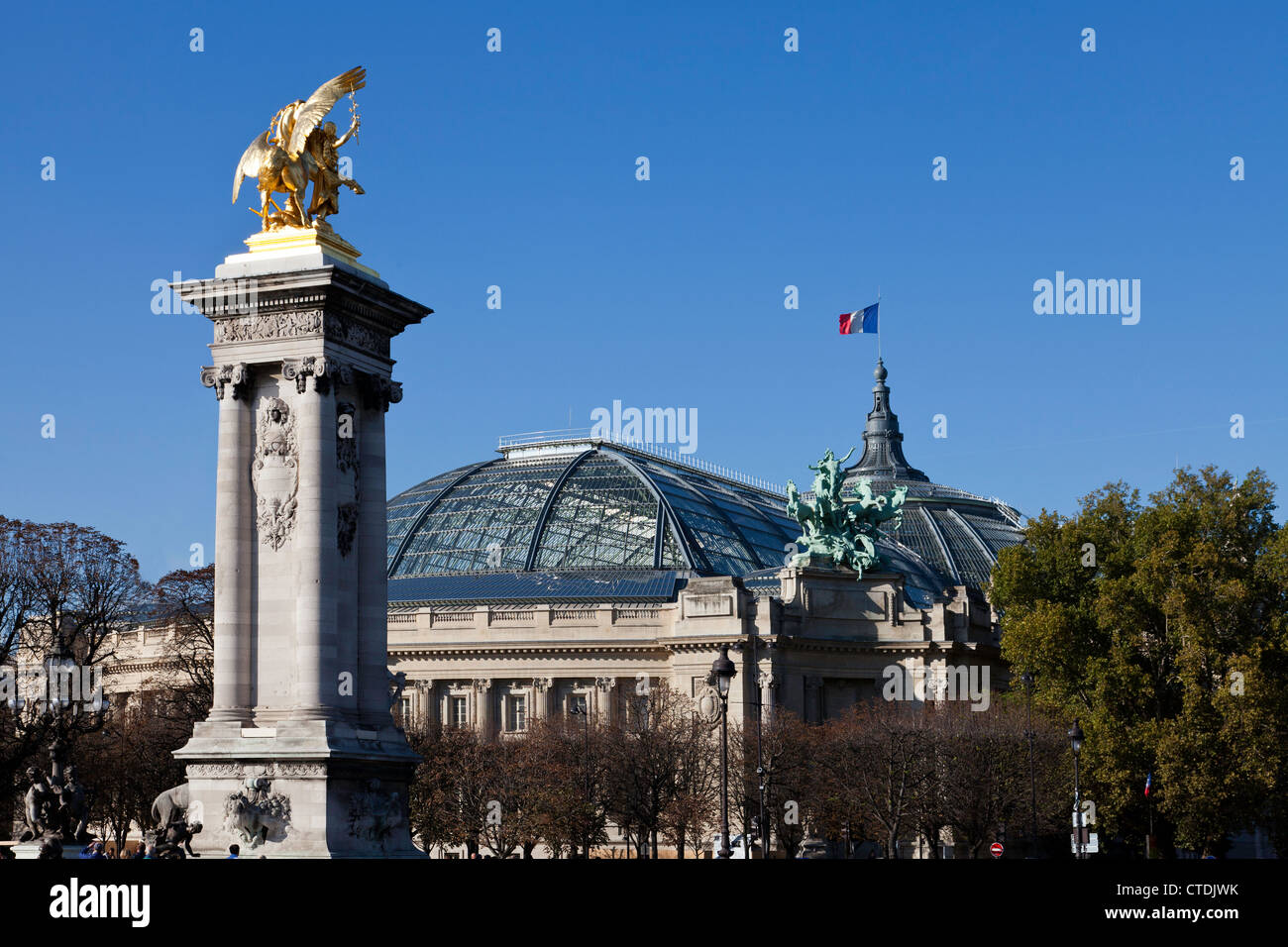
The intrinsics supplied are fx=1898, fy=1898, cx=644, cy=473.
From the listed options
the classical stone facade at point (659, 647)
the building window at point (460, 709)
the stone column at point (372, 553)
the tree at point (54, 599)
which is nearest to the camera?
the stone column at point (372, 553)

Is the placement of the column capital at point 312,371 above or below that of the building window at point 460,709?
above

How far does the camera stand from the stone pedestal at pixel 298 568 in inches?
1448

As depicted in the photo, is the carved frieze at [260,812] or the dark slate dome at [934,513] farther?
the dark slate dome at [934,513]

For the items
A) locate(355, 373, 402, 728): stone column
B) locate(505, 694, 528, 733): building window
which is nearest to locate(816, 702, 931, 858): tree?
locate(505, 694, 528, 733): building window

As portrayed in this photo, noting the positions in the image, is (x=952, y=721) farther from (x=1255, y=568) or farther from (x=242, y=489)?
(x=242, y=489)

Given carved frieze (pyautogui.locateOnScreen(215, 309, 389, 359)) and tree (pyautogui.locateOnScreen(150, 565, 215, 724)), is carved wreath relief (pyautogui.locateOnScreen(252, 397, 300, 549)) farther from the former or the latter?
tree (pyautogui.locateOnScreen(150, 565, 215, 724))

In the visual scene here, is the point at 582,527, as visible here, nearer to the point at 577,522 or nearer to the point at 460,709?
the point at 577,522

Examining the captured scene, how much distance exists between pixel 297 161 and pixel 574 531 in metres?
81.7

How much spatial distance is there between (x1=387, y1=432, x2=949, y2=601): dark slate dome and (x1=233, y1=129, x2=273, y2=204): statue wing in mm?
70261

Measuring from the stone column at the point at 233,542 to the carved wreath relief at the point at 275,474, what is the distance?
0.26 metres

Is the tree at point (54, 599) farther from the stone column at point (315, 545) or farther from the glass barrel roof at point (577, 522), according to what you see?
the glass barrel roof at point (577, 522)

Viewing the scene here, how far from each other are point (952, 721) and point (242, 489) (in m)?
50.7

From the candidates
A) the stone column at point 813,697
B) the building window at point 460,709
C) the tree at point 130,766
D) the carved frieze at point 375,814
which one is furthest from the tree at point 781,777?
the carved frieze at point 375,814

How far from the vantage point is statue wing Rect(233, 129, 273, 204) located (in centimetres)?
3978
